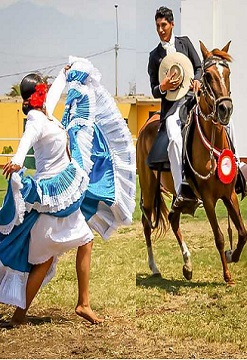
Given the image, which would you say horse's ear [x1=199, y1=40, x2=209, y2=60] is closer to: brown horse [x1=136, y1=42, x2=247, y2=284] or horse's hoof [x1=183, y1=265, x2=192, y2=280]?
brown horse [x1=136, y1=42, x2=247, y2=284]

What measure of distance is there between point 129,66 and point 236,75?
533 millimetres

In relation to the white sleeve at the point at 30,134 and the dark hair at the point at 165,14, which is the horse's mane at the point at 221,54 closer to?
the dark hair at the point at 165,14

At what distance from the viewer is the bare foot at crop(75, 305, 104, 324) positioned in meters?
3.80

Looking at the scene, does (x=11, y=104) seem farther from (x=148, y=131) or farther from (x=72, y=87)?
(x=148, y=131)

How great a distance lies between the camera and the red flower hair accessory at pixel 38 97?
3.58 metres

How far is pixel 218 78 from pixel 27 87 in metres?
0.90

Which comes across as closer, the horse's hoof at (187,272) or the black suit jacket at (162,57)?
the black suit jacket at (162,57)

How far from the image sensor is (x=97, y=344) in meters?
3.61

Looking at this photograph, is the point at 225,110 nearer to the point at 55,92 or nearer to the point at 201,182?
the point at 201,182

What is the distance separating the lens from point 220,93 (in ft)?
12.1

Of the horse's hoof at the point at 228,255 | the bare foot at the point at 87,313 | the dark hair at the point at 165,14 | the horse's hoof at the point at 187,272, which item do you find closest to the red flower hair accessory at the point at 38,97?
the dark hair at the point at 165,14

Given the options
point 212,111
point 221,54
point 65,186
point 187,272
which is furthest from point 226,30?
point 187,272

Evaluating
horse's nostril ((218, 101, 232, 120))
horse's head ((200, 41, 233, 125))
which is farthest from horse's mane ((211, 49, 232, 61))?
horse's nostril ((218, 101, 232, 120))

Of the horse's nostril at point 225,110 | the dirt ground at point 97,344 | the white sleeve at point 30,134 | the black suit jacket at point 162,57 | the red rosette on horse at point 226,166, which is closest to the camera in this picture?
the white sleeve at point 30,134
